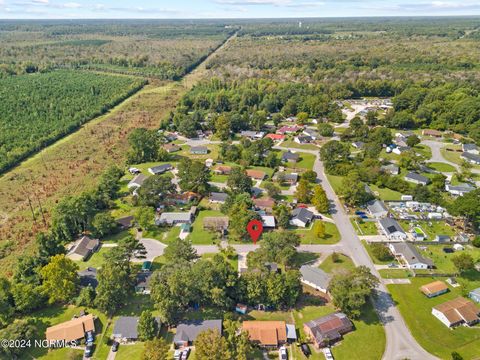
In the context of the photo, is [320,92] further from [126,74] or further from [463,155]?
[126,74]

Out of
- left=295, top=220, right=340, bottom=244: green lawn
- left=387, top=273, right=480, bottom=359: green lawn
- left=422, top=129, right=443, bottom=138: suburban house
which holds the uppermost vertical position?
left=422, top=129, right=443, bottom=138: suburban house

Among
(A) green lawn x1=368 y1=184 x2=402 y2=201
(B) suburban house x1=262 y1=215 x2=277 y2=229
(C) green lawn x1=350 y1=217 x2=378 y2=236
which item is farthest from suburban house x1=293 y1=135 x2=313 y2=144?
(B) suburban house x1=262 y1=215 x2=277 y2=229

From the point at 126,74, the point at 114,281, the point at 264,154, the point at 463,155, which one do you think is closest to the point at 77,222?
the point at 114,281

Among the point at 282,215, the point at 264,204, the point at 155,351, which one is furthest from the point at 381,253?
the point at 155,351

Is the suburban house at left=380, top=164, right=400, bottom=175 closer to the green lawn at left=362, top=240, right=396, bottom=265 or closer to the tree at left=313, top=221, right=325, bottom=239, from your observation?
the green lawn at left=362, top=240, right=396, bottom=265

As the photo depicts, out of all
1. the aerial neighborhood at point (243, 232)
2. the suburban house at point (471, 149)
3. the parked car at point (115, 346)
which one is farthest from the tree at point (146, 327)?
the suburban house at point (471, 149)

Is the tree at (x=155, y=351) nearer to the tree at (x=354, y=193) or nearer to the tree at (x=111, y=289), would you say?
the tree at (x=111, y=289)
